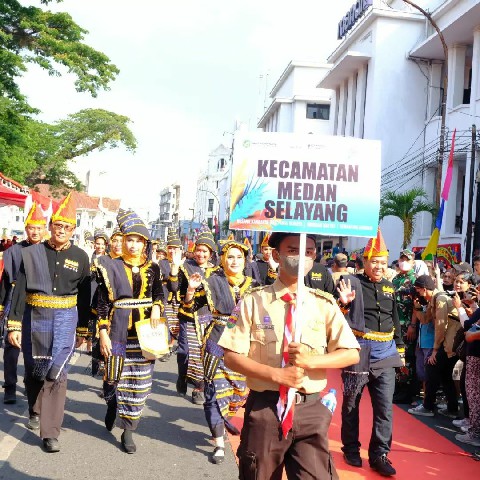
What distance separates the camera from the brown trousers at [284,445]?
10.6 feet

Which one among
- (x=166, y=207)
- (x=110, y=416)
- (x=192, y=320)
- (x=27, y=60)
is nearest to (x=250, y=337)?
(x=110, y=416)

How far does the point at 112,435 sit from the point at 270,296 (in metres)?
3.51

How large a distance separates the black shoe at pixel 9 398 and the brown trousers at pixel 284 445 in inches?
181

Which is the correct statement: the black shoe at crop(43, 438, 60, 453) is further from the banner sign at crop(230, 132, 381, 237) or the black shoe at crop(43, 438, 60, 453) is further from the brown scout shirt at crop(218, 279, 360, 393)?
the banner sign at crop(230, 132, 381, 237)

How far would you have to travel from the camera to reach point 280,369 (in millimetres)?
3117

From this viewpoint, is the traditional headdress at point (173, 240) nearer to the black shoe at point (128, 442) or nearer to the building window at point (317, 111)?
the black shoe at point (128, 442)

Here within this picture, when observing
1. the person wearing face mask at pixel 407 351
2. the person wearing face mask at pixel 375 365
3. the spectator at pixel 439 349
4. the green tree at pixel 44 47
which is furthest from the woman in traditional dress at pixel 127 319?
the green tree at pixel 44 47

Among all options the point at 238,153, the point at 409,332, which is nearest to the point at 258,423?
the point at 238,153

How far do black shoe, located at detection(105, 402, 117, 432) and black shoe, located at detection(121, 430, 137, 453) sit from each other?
0.43 metres

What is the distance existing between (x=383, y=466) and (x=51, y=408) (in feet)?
9.48

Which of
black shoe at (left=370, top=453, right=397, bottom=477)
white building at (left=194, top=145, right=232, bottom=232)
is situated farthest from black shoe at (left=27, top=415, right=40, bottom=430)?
white building at (left=194, top=145, right=232, bottom=232)

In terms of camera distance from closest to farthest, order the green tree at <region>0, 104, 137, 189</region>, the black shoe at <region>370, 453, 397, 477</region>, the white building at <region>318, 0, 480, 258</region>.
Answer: the black shoe at <region>370, 453, 397, 477</region>, the white building at <region>318, 0, 480, 258</region>, the green tree at <region>0, 104, 137, 189</region>

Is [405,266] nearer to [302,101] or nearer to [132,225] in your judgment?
[132,225]

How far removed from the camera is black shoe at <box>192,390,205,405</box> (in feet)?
26.0
